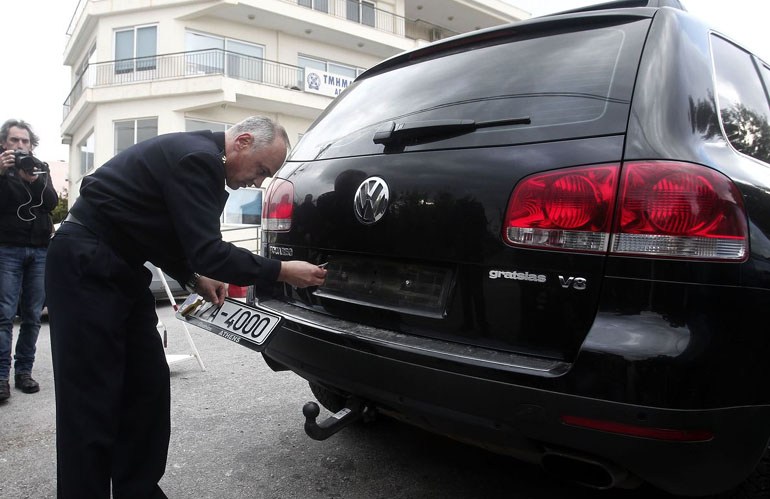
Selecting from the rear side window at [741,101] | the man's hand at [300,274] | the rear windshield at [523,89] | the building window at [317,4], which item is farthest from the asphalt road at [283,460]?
the building window at [317,4]

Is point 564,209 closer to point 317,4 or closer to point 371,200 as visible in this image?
point 371,200

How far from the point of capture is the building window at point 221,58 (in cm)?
1938

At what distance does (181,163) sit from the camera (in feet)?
6.34

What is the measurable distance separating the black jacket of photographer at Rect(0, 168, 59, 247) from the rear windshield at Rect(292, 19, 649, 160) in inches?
105

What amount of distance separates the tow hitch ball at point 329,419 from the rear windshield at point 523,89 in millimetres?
926

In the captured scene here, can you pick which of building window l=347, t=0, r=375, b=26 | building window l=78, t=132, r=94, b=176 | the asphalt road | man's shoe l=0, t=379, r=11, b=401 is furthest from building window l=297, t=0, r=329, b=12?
the asphalt road

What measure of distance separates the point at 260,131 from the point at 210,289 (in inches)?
28.0

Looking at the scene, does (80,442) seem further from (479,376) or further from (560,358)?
(560,358)

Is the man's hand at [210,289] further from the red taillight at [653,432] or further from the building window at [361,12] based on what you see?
the building window at [361,12]

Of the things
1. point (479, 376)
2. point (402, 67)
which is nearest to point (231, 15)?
point (402, 67)

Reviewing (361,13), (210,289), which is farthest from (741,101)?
(361,13)

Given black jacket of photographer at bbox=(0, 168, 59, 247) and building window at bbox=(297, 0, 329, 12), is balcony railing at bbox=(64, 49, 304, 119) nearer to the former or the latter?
building window at bbox=(297, 0, 329, 12)

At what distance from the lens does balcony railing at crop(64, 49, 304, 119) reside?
62.9 feet

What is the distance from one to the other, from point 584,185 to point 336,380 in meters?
1.05
